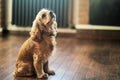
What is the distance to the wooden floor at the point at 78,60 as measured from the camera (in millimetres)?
3162

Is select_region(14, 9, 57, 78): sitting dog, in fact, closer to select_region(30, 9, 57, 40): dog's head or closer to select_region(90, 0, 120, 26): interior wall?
select_region(30, 9, 57, 40): dog's head

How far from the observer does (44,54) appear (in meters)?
2.87

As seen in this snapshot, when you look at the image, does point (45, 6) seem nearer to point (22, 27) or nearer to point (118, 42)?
point (22, 27)

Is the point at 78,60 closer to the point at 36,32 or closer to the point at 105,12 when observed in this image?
the point at 36,32

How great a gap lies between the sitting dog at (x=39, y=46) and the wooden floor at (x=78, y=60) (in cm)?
11

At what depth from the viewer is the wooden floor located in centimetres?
316

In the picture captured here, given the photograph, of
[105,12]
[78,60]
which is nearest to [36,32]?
[78,60]

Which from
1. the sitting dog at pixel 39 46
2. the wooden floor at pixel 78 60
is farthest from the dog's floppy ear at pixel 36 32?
the wooden floor at pixel 78 60

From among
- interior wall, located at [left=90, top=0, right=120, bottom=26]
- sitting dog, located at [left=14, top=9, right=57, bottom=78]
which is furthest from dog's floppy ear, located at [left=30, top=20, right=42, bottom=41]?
interior wall, located at [left=90, top=0, right=120, bottom=26]

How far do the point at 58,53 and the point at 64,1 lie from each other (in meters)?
2.10

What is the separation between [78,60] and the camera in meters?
3.93

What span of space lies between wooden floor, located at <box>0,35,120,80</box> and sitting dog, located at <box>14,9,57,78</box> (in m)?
0.11

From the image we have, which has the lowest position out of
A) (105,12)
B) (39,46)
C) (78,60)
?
(78,60)

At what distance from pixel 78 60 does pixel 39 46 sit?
46.4 inches
